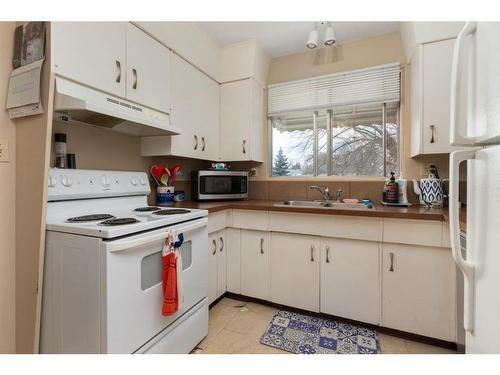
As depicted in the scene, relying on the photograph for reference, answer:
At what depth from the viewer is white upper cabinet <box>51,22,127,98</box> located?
3.92 ft

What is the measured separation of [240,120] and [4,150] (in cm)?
177

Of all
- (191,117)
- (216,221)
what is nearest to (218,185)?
(216,221)

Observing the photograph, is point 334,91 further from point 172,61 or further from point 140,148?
point 140,148

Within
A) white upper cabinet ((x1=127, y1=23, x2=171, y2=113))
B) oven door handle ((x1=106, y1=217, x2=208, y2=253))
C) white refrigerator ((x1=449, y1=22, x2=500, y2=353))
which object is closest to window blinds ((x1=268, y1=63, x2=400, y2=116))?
white upper cabinet ((x1=127, y1=23, x2=171, y2=113))

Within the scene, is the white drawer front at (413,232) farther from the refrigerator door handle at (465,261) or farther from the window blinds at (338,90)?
the window blinds at (338,90)

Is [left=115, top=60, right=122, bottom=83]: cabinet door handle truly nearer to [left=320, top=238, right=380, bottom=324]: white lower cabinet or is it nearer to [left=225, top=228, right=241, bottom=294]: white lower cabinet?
[left=225, top=228, right=241, bottom=294]: white lower cabinet

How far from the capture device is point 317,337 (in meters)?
1.64

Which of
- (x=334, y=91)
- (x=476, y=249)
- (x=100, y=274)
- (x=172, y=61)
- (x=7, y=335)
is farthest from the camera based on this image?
(x=334, y=91)

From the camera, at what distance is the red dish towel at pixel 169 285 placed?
1215 mm

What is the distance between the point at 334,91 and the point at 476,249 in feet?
6.79

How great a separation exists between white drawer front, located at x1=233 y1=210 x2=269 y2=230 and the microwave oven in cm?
32

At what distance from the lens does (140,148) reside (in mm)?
1985
